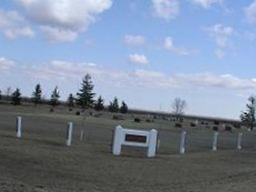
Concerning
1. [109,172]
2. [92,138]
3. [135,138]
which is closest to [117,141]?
[135,138]

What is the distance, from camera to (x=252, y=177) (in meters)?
20.5

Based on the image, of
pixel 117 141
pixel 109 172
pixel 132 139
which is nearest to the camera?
pixel 109 172

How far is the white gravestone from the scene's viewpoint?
28109mm

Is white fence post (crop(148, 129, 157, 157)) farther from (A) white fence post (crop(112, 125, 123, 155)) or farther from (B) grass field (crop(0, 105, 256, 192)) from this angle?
(A) white fence post (crop(112, 125, 123, 155))

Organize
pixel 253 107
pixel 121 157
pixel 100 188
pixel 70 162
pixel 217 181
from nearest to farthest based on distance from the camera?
pixel 100 188 < pixel 217 181 < pixel 70 162 < pixel 121 157 < pixel 253 107

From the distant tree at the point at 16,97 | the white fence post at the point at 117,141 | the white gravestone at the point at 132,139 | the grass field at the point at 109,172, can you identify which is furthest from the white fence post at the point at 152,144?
the distant tree at the point at 16,97

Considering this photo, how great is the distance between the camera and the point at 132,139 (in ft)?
94.1

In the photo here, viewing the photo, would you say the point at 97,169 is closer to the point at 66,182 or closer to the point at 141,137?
the point at 66,182

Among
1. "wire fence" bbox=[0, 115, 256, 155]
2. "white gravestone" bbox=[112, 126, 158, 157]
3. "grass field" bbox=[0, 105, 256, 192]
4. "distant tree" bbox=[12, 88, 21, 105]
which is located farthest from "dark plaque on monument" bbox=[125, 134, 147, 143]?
"distant tree" bbox=[12, 88, 21, 105]

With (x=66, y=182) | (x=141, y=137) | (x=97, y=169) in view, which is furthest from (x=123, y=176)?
(x=141, y=137)

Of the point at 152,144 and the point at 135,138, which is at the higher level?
the point at 135,138

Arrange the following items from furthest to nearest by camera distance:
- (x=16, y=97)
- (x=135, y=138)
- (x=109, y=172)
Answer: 1. (x=16, y=97)
2. (x=135, y=138)
3. (x=109, y=172)

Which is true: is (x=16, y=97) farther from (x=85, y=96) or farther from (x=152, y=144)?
(x=152, y=144)

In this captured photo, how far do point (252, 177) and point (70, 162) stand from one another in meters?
6.15
